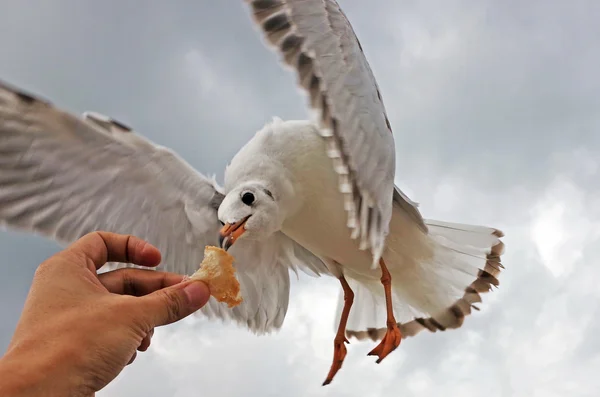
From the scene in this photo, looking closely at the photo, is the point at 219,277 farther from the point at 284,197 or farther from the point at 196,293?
the point at 284,197

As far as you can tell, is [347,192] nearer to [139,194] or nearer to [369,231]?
[369,231]

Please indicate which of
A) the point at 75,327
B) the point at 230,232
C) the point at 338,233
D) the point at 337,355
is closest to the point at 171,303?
the point at 75,327

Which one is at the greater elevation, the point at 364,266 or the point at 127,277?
the point at 364,266

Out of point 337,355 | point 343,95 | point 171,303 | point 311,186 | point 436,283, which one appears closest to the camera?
point 171,303

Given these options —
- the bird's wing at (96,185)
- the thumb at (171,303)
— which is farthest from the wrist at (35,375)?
the bird's wing at (96,185)

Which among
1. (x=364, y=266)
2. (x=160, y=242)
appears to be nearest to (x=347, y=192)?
(x=364, y=266)

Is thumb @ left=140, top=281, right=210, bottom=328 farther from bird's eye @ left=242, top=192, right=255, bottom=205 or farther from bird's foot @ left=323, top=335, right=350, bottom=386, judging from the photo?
bird's foot @ left=323, top=335, right=350, bottom=386
